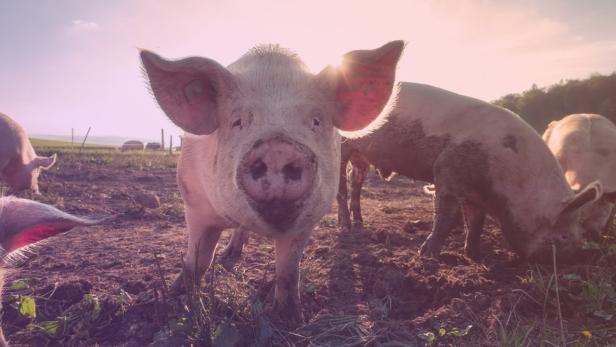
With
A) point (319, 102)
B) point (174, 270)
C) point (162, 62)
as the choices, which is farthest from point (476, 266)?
point (162, 62)

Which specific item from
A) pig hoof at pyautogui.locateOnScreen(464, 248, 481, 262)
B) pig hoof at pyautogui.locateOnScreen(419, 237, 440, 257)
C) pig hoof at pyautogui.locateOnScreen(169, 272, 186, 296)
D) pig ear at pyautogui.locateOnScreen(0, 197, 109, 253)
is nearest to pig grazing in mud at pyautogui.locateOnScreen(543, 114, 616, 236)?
pig hoof at pyautogui.locateOnScreen(464, 248, 481, 262)

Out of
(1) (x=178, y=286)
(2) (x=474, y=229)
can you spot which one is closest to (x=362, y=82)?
(1) (x=178, y=286)

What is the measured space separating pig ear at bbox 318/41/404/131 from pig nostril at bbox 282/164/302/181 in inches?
36.4

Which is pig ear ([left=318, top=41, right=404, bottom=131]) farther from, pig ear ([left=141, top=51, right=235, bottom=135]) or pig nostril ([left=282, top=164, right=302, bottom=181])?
pig nostril ([left=282, top=164, right=302, bottom=181])

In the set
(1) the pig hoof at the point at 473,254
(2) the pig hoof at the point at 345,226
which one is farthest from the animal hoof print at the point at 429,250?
(2) the pig hoof at the point at 345,226

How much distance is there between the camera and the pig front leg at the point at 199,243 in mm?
A: 3168

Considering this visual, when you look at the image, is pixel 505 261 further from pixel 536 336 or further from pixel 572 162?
pixel 572 162

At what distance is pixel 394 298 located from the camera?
3244mm

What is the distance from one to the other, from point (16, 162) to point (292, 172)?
29.0ft

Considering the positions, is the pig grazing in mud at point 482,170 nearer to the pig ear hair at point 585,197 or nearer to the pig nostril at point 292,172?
the pig ear hair at point 585,197

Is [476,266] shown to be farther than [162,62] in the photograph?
Yes

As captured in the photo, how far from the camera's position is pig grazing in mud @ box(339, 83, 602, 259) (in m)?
3.91

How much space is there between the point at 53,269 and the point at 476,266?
389cm

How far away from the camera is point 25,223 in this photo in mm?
1379
